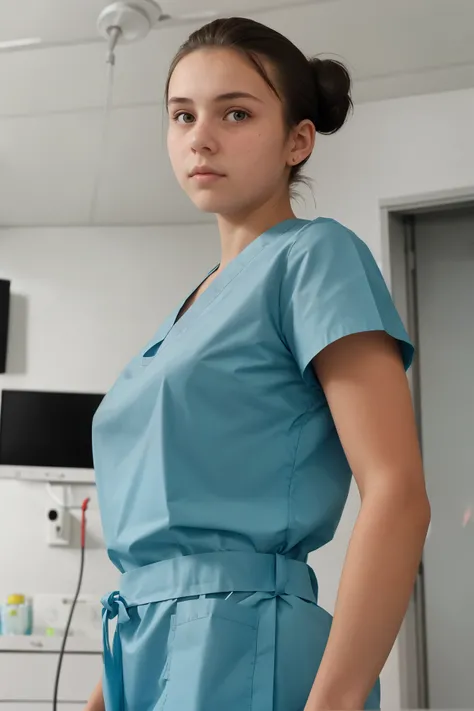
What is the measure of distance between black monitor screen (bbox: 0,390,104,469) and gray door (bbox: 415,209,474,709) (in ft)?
4.58

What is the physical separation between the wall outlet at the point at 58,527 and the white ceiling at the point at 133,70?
1315mm

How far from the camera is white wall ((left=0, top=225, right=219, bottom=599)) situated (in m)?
3.32

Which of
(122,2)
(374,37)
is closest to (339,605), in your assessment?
(122,2)

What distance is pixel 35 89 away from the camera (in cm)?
242

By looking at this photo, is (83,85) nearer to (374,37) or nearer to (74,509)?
(374,37)

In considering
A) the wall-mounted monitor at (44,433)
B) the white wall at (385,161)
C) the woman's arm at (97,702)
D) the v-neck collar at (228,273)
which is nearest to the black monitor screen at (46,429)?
the wall-mounted monitor at (44,433)

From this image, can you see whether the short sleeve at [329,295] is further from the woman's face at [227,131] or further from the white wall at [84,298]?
the white wall at [84,298]

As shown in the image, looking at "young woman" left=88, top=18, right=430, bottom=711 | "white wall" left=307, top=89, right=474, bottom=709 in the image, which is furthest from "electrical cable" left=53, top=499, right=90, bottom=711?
"young woman" left=88, top=18, right=430, bottom=711

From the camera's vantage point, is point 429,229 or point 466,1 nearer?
point 466,1

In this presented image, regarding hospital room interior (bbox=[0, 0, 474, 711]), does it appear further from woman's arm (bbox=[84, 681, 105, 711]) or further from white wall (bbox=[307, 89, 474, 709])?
woman's arm (bbox=[84, 681, 105, 711])

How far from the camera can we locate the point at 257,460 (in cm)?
62

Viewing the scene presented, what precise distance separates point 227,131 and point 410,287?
6.65 ft

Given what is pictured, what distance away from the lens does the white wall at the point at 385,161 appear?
7.68ft

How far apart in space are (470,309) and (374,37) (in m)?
0.95
